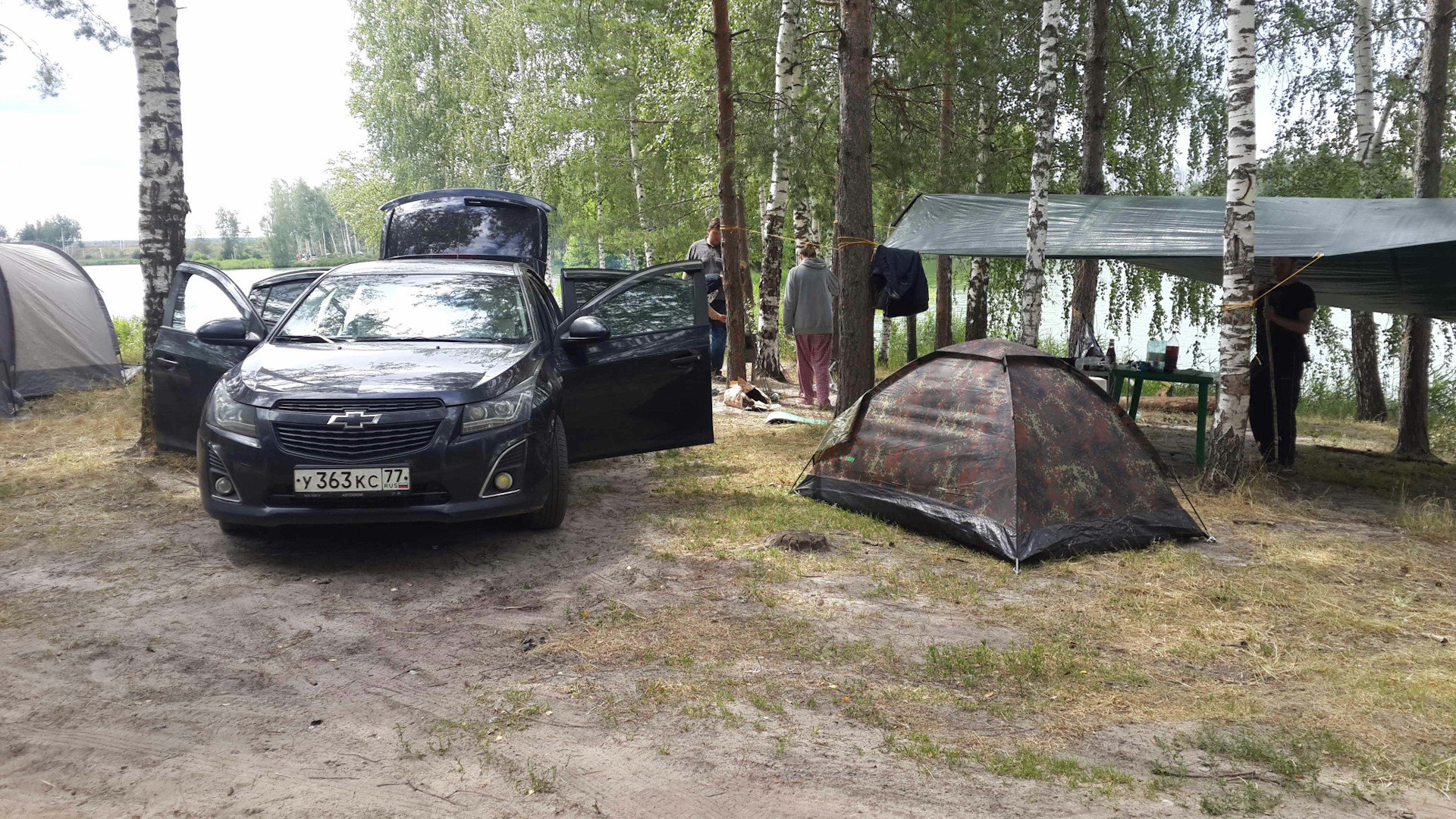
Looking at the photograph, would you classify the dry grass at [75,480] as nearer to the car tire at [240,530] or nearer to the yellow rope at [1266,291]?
the car tire at [240,530]

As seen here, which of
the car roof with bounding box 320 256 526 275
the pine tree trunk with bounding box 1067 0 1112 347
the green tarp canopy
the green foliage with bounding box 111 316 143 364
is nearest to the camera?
the car roof with bounding box 320 256 526 275

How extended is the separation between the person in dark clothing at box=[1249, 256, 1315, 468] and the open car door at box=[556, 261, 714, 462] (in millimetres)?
4770

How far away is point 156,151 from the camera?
8.53 meters

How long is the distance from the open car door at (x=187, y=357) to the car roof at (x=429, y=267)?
730 millimetres

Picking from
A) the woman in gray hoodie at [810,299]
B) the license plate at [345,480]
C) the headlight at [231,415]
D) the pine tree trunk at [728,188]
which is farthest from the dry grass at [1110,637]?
the pine tree trunk at [728,188]

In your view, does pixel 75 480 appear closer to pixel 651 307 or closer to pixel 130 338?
pixel 651 307

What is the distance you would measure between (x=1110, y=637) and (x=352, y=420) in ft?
12.4

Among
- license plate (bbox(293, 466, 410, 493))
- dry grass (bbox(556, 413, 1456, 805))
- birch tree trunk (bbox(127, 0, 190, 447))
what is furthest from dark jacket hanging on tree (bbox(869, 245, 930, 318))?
birch tree trunk (bbox(127, 0, 190, 447))

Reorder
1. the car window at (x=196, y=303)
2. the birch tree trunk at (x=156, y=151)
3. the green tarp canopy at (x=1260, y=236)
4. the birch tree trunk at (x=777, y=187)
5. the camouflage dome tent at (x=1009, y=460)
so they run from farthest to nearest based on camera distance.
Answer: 1. the birch tree trunk at (x=777, y=187)
2. the birch tree trunk at (x=156, y=151)
3. the green tarp canopy at (x=1260, y=236)
4. the car window at (x=196, y=303)
5. the camouflage dome tent at (x=1009, y=460)

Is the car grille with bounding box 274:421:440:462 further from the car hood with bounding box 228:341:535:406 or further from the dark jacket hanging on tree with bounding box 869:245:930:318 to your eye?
the dark jacket hanging on tree with bounding box 869:245:930:318

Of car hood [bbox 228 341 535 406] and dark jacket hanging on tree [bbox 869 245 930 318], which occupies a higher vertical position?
dark jacket hanging on tree [bbox 869 245 930 318]

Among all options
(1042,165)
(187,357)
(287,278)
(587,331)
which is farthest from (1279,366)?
(187,357)

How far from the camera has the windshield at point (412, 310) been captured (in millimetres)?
6336

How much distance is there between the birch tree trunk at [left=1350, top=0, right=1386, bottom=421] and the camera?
12727mm
